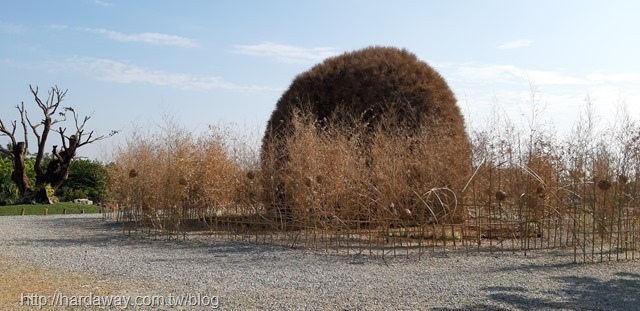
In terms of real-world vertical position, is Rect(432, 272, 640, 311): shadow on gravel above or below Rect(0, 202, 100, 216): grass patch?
below

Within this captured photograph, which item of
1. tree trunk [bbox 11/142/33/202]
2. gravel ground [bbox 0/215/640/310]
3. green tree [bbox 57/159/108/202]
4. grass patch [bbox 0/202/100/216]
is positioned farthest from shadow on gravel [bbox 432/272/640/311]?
green tree [bbox 57/159/108/202]

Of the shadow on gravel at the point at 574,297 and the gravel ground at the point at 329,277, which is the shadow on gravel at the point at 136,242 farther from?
the shadow on gravel at the point at 574,297

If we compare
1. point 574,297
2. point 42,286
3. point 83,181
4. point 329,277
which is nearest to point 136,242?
point 42,286

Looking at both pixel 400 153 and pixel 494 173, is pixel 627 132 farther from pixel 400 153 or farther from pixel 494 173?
pixel 400 153

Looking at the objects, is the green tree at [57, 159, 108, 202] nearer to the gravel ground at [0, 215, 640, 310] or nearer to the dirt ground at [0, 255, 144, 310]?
the gravel ground at [0, 215, 640, 310]

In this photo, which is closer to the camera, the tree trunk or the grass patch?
the grass patch

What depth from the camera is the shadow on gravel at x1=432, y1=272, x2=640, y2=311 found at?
4797 millimetres

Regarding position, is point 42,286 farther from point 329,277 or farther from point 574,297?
point 574,297

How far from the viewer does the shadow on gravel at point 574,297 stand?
480 cm

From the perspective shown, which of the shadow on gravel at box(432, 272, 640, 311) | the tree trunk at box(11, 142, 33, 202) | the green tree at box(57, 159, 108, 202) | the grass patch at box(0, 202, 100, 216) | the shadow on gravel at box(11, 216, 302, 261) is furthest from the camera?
the green tree at box(57, 159, 108, 202)

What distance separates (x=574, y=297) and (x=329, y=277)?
80.9 inches

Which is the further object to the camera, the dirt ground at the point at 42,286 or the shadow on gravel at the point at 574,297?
the dirt ground at the point at 42,286

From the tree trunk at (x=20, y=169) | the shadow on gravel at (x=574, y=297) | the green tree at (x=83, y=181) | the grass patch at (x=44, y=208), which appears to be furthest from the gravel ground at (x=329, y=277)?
the green tree at (x=83, y=181)

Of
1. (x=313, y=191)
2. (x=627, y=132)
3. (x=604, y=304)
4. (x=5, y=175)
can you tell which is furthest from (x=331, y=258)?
(x=5, y=175)
